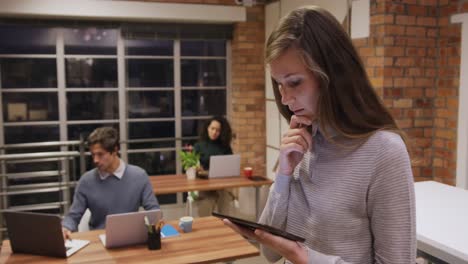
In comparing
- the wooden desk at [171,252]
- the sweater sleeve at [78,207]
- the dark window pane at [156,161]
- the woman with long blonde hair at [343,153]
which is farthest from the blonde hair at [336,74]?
the dark window pane at [156,161]

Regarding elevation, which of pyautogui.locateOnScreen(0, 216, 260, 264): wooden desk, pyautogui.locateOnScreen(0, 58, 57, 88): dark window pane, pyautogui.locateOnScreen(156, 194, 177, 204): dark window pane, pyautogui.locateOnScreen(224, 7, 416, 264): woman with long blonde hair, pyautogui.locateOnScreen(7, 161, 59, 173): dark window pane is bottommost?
pyautogui.locateOnScreen(156, 194, 177, 204): dark window pane

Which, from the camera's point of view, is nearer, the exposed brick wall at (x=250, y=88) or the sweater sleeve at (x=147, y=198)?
the sweater sleeve at (x=147, y=198)

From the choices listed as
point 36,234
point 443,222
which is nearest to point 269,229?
point 443,222

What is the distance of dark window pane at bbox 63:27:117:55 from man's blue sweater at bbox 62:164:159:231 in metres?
2.60

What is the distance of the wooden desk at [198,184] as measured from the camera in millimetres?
4070

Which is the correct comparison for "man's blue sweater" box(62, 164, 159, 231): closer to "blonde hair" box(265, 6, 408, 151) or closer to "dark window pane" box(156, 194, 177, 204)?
"blonde hair" box(265, 6, 408, 151)

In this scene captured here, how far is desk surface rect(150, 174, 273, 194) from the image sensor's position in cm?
407

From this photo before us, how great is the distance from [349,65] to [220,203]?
4.08 meters

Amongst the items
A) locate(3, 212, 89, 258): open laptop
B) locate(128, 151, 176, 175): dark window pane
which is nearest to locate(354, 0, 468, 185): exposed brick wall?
locate(3, 212, 89, 258): open laptop

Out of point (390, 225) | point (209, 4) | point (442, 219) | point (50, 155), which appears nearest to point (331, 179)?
point (390, 225)

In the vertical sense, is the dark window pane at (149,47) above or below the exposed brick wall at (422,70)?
above

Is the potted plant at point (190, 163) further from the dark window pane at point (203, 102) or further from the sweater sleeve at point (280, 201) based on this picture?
the sweater sleeve at point (280, 201)

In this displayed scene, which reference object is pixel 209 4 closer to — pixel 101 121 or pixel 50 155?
pixel 101 121

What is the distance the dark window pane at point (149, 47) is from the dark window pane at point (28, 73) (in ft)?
2.99
